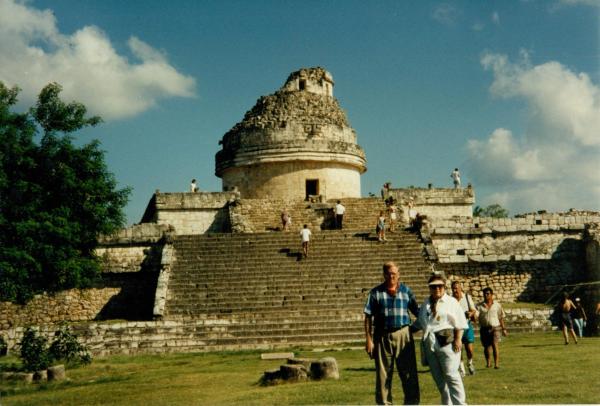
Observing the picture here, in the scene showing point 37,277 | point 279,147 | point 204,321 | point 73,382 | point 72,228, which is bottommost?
point 73,382

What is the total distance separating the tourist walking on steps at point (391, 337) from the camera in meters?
6.50

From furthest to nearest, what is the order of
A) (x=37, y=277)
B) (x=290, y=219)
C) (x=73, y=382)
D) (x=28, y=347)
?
1. (x=290, y=219)
2. (x=37, y=277)
3. (x=28, y=347)
4. (x=73, y=382)

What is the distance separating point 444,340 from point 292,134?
19367mm

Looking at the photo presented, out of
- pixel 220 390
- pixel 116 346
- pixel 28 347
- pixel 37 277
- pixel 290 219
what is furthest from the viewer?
pixel 290 219

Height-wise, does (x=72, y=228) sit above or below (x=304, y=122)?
below

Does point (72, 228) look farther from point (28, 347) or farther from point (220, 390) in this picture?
point (220, 390)

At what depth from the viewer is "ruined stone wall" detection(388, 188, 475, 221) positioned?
25.0 metres

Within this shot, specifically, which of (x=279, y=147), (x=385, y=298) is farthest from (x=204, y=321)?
(x=279, y=147)

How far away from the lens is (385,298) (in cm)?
659

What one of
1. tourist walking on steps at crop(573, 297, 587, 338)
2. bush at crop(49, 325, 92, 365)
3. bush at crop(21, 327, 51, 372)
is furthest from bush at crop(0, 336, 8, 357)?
tourist walking on steps at crop(573, 297, 587, 338)

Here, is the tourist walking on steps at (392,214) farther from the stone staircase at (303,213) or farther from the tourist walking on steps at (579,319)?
the tourist walking on steps at (579,319)

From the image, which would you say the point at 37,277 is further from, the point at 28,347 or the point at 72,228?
the point at 28,347

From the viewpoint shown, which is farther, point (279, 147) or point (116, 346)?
point (279, 147)

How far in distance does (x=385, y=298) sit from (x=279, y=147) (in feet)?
61.1
